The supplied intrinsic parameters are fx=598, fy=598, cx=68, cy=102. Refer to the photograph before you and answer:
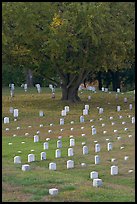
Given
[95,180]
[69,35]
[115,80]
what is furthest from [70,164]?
[115,80]

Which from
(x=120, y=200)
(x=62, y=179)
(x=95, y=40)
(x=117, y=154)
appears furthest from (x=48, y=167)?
(x=95, y=40)

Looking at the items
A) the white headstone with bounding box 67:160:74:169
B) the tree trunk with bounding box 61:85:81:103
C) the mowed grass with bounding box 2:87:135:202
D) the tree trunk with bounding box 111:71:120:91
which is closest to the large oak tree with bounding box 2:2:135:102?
the tree trunk with bounding box 61:85:81:103

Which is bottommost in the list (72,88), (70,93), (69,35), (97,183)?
(97,183)

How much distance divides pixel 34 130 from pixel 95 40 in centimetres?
893

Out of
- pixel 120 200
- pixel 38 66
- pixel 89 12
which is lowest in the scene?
pixel 120 200

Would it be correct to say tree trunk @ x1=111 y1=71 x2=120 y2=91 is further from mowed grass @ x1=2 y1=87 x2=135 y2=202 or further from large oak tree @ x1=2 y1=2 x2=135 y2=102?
mowed grass @ x1=2 y1=87 x2=135 y2=202

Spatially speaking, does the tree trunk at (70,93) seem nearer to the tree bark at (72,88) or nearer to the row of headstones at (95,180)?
the tree bark at (72,88)

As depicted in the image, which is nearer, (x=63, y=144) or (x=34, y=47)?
(x=63, y=144)

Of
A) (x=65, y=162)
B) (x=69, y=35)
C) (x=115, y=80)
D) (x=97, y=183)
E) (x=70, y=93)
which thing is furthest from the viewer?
(x=115, y=80)

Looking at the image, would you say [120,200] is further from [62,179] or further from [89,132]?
[89,132]

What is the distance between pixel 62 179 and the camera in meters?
9.93

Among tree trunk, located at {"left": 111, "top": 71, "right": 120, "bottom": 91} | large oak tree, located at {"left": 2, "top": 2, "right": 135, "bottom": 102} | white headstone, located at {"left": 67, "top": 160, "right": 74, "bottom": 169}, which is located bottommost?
white headstone, located at {"left": 67, "top": 160, "right": 74, "bottom": 169}

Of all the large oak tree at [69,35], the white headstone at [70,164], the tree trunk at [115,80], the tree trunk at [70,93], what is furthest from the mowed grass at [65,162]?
the tree trunk at [115,80]

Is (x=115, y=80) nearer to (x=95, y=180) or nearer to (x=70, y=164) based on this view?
(x=70, y=164)
